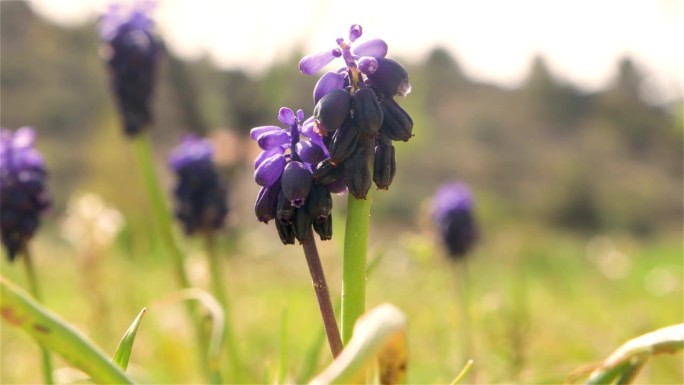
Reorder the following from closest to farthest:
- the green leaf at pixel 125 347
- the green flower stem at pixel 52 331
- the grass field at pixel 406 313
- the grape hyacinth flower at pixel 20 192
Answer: the green flower stem at pixel 52 331 < the green leaf at pixel 125 347 < the grape hyacinth flower at pixel 20 192 < the grass field at pixel 406 313

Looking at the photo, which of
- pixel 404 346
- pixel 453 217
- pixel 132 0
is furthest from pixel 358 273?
pixel 453 217

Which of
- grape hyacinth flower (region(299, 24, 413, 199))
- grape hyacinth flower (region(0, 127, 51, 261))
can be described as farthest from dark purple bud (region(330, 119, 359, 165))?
grape hyacinth flower (region(0, 127, 51, 261))

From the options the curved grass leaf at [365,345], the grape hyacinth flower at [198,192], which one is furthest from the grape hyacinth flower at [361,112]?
the grape hyacinth flower at [198,192]

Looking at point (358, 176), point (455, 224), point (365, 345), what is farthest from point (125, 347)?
point (455, 224)

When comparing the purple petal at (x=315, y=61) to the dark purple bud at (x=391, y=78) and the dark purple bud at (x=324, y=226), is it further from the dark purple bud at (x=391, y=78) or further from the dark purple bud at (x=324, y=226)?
the dark purple bud at (x=324, y=226)

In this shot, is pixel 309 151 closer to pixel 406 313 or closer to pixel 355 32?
pixel 355 32
